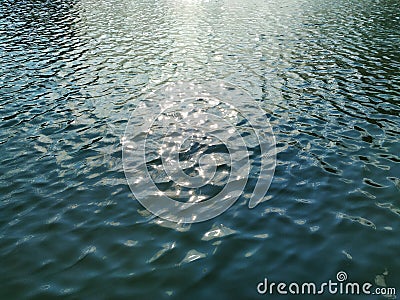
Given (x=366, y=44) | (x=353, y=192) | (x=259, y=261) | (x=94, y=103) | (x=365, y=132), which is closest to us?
(x=259, y=261)

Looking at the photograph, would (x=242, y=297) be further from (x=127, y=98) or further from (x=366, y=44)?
(x=366, y=44)

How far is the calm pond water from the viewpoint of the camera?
11336 mm

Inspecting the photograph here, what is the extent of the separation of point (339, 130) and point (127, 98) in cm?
1488

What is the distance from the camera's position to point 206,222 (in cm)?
1366

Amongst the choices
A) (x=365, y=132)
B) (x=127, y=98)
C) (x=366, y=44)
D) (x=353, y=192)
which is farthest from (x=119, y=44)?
(x=353, y=192)

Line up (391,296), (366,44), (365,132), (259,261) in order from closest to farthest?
(391,296), (259,261), (365,132), (366,44)

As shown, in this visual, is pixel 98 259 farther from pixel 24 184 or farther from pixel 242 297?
pixel 24 184

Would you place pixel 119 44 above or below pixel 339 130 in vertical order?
below

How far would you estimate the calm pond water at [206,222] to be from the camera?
11.3m

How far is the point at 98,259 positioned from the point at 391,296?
914 centimetres

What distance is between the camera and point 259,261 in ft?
38.6

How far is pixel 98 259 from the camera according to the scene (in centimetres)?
1187

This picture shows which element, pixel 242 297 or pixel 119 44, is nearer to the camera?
pixel 242 297

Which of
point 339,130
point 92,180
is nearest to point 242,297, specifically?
point 92,180
